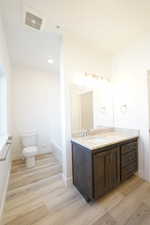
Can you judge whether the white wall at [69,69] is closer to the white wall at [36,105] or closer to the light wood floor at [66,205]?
the light wood floor at [66,205]

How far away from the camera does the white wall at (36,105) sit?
3.19 metres

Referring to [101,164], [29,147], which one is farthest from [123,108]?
[29,147]

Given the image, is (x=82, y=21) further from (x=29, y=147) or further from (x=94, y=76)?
(x=29, y=147)

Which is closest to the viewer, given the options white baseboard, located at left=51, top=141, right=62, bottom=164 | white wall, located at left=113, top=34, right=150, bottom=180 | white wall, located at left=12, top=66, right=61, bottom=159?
white wall, located at left=113, top=34, right=150, bottom=180

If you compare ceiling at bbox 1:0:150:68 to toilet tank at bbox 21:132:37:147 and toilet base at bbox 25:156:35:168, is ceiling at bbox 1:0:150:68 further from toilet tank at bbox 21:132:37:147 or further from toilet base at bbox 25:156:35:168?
toilet base at bbox 25:156:35:168

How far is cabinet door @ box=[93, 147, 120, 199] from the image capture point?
1.59 m

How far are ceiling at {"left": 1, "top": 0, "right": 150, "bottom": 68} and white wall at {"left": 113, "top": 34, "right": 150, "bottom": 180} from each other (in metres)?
0.26

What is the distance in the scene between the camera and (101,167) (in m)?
1.64

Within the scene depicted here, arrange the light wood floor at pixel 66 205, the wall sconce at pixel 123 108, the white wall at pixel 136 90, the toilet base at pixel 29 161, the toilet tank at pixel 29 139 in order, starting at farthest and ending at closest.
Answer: the toilet tank at pixel 29 139 → the toilet base at pixel 29 161 → the wall sconce at pixel 123 108 → the white wall at pixel 136 90 → the light wood floor at pixel 66 205

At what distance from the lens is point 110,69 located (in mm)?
2740

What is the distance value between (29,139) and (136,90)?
300 cm

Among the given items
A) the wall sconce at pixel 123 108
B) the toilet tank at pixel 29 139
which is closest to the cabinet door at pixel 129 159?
the wall sconce at pixel 123 108

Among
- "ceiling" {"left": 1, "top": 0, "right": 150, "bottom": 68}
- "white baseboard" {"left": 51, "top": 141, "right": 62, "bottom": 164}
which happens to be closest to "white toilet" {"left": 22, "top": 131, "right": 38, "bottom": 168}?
"white baseboard" {"left": 51, "top": 141, "right": 62, "bottom": 164}

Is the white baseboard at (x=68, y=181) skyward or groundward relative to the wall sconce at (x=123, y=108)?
groundward
